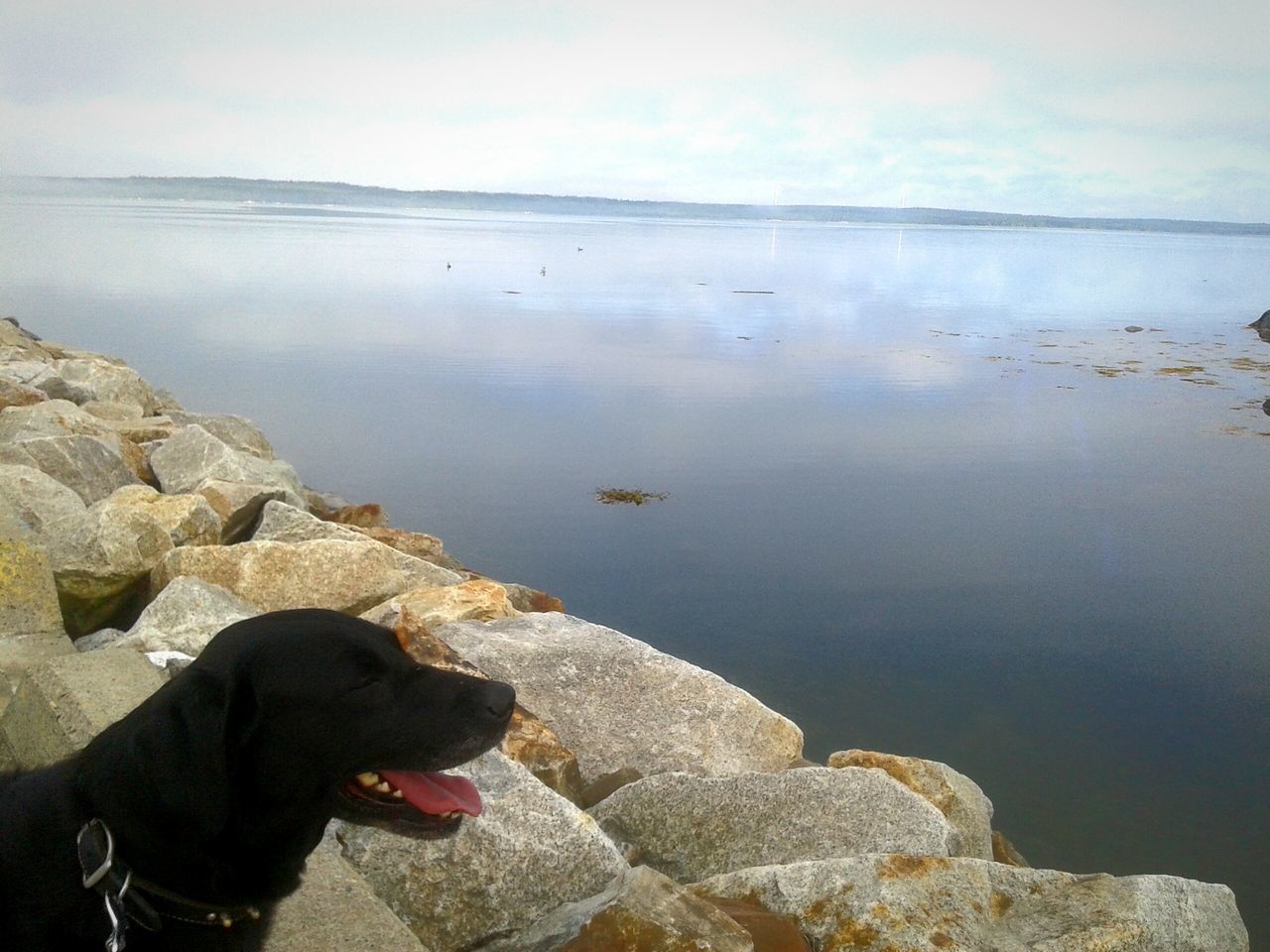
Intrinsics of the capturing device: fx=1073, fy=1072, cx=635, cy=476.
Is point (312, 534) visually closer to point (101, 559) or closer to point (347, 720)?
point (101, 559)

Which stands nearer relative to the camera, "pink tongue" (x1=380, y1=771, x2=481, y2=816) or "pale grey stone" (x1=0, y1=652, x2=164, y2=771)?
"pink tongue" (x1=380, y1=771, x2=481, y2=816)

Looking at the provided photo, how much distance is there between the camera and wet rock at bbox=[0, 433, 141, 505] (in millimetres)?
8297

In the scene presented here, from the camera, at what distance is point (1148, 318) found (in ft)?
109

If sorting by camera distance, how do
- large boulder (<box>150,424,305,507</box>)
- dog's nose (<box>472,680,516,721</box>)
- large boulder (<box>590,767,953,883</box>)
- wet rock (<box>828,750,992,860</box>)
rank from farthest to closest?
large boulder (<box>150,424,305,507</box>) < wet rock (<box>828,750,992,860</box>) < large boulder (<box>590,767,953,883</box>) < dog's nose (<box>472,680,516,721</box>)

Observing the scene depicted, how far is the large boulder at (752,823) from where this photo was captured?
15.4 feet

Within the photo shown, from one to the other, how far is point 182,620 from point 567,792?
2.16 m

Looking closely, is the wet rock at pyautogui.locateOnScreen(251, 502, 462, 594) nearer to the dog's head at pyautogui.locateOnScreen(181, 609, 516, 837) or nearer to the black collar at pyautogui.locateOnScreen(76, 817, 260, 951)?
the dog's head at pyautogui.locateOnScreen(181, 609, 516, 837)

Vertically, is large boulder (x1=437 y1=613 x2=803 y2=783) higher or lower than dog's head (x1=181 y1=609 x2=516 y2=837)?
lower

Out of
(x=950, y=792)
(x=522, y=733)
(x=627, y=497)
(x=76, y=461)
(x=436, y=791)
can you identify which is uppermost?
(x=436, y=791)

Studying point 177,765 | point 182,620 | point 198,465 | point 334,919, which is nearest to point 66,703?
point 334,919

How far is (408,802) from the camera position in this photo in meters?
2.92

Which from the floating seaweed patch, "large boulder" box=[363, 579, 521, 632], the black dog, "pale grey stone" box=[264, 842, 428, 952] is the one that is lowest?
the floating seaweed patch

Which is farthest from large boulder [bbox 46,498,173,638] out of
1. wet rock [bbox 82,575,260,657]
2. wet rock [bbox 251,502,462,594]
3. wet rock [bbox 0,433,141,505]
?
wet rock [bbox 0,433,141,505]

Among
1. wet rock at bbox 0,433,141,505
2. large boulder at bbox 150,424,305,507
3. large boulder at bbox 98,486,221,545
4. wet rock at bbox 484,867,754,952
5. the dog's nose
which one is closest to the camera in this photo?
the dog's nose
